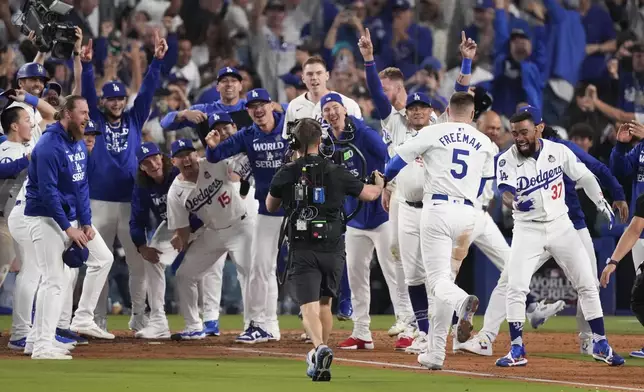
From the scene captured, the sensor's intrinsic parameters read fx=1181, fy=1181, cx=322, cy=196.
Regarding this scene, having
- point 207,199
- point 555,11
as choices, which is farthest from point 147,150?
point 555,11

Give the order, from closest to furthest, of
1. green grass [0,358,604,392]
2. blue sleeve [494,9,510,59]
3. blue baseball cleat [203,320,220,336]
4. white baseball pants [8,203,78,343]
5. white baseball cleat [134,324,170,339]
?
green grass [0,358,604,392] < white baseball pants [8,203,78,343] < white baseball cleat [134,324,170,339] < blue baseball cleat [203,320,220,336] < blue sleeve [494,9,510,59]

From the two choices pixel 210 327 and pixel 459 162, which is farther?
pixel 210 327

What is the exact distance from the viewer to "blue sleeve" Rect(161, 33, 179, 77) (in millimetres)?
17203

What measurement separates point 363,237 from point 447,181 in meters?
2.27

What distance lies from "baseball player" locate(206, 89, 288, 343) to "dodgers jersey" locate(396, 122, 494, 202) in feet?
8.33

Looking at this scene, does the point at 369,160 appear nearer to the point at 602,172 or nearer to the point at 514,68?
the point at 602,172

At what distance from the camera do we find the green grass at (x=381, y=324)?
553 inches

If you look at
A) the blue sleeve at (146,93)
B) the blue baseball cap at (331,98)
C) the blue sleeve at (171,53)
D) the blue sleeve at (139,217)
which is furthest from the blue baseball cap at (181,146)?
the blue sleeve at (171,53)

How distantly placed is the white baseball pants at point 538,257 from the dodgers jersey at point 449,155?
2.47ft

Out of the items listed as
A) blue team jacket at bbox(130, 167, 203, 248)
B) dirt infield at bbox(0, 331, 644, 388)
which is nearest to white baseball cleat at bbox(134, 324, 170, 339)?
dirt infield at bbox(0, 331, 644, 388)

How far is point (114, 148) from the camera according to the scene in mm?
12453

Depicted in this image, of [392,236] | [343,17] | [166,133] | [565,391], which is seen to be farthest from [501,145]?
[565,391]

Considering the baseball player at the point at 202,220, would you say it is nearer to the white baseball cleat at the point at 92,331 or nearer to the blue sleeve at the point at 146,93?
the blue sleeve at the point at 146,93

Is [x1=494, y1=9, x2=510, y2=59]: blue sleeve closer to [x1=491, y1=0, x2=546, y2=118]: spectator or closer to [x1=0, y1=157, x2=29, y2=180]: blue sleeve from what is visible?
[x1=491, y1=0, x2=546, y2=118]: spectator
